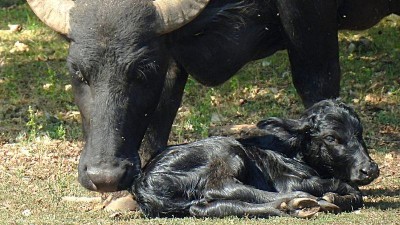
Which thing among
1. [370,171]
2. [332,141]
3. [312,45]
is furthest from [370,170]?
[312,45]

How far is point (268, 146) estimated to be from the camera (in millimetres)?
7336

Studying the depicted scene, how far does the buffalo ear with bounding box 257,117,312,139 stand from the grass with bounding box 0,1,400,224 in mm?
710

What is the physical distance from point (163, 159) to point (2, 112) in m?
4.95

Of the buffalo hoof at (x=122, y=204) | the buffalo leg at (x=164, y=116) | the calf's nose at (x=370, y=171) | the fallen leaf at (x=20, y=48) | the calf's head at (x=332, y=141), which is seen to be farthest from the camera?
the fallen leaf at (x=20, y=48)

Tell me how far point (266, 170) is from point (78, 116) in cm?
464

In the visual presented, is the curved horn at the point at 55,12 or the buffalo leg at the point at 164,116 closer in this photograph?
the curved horn at the point at 55,12

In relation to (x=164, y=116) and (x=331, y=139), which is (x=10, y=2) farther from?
(x=331, y=139)

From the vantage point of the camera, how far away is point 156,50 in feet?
23.4

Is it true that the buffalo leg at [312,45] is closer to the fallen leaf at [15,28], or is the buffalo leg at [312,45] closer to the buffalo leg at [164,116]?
the buffalo leg at [164,116]

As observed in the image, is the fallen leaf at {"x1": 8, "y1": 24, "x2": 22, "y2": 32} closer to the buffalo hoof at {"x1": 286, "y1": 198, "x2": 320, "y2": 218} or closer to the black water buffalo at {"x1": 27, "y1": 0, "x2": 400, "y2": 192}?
the black water buffalo at {"x1": 27, "y1": 0, "x2": 400, "y2": 192}

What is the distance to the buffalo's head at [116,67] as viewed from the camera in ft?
Result: 22.2

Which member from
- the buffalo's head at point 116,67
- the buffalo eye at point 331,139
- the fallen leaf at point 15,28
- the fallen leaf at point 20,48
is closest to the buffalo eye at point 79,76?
the buffalo's head at point 116,67

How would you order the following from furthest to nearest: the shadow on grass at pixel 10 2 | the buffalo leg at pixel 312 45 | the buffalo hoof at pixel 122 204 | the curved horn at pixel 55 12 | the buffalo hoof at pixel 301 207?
the shadow on grass at pixel 10 2
the buffalo leg at pixel 312 45
the buffalo hoof at pixel 122 204
the curved horn at pixel 55 12
the buffalo hoof at pixel 301 207

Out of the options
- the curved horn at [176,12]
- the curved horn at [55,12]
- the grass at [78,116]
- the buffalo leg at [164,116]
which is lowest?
the grass at [78,116]
